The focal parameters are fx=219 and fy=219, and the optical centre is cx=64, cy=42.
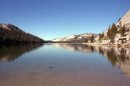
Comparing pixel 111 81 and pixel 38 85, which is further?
pixel 111 81

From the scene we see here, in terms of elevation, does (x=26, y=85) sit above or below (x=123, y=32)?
below

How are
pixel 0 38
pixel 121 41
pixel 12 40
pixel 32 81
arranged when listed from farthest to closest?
1. pixel 12 40
2. pixel 0 38
3. pixel 121 41
4. pixel 32 81

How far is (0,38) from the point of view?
143625 mm

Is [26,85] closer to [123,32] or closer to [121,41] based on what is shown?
[121,41]

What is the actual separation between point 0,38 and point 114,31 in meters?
75.8

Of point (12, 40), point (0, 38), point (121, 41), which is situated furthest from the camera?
point (12, 40)

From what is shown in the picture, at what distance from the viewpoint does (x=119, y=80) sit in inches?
867

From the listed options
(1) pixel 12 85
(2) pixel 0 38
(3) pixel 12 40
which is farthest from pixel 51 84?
(3) pixel 12 40

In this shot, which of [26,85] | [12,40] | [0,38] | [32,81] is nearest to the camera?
[26,85]

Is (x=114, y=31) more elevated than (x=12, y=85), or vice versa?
(x=114, y=31)

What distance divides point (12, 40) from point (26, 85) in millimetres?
154823

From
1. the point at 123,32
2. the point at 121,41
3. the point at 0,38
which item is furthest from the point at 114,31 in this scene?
the point at 0,38

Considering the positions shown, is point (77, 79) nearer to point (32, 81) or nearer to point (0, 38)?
point (32, 81)

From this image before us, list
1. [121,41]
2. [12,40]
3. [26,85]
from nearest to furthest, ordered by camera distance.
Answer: [26,85], [121,41], [12,40]
